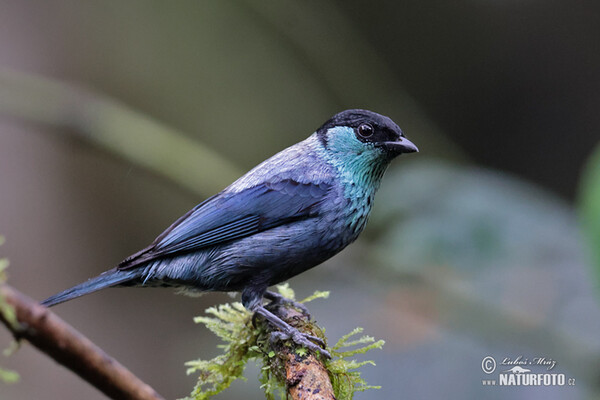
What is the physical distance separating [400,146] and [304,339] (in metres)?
1.35

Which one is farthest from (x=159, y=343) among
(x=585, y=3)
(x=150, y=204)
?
(x=585, y=3)

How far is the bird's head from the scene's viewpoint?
3787mm

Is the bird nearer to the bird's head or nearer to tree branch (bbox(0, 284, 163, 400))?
the bird's head

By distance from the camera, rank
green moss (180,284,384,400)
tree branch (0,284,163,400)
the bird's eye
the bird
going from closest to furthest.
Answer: tree branch (0,284,163,400)
green moss (180,284,384,400)
the bird
the bird's eye

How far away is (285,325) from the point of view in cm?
310

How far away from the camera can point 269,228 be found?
3.59 metres

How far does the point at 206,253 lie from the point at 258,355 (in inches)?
26.6

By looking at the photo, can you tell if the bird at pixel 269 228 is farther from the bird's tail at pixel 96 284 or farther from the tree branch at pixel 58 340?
the tree branch at pixel 58 340

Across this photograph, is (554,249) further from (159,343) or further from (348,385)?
(159,343)

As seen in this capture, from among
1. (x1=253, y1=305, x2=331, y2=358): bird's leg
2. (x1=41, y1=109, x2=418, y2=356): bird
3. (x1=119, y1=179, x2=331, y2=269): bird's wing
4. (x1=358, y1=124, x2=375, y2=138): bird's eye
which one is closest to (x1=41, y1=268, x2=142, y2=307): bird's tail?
(x1=41, y1=109, x2=418, y2=356): bird

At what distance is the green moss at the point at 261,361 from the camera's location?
2857mm

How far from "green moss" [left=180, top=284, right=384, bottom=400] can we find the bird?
13 centimetres

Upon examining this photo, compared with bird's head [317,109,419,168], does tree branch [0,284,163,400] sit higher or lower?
lower

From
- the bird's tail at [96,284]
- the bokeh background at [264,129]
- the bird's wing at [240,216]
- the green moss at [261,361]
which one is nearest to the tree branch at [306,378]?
the green moss at [261,361]
